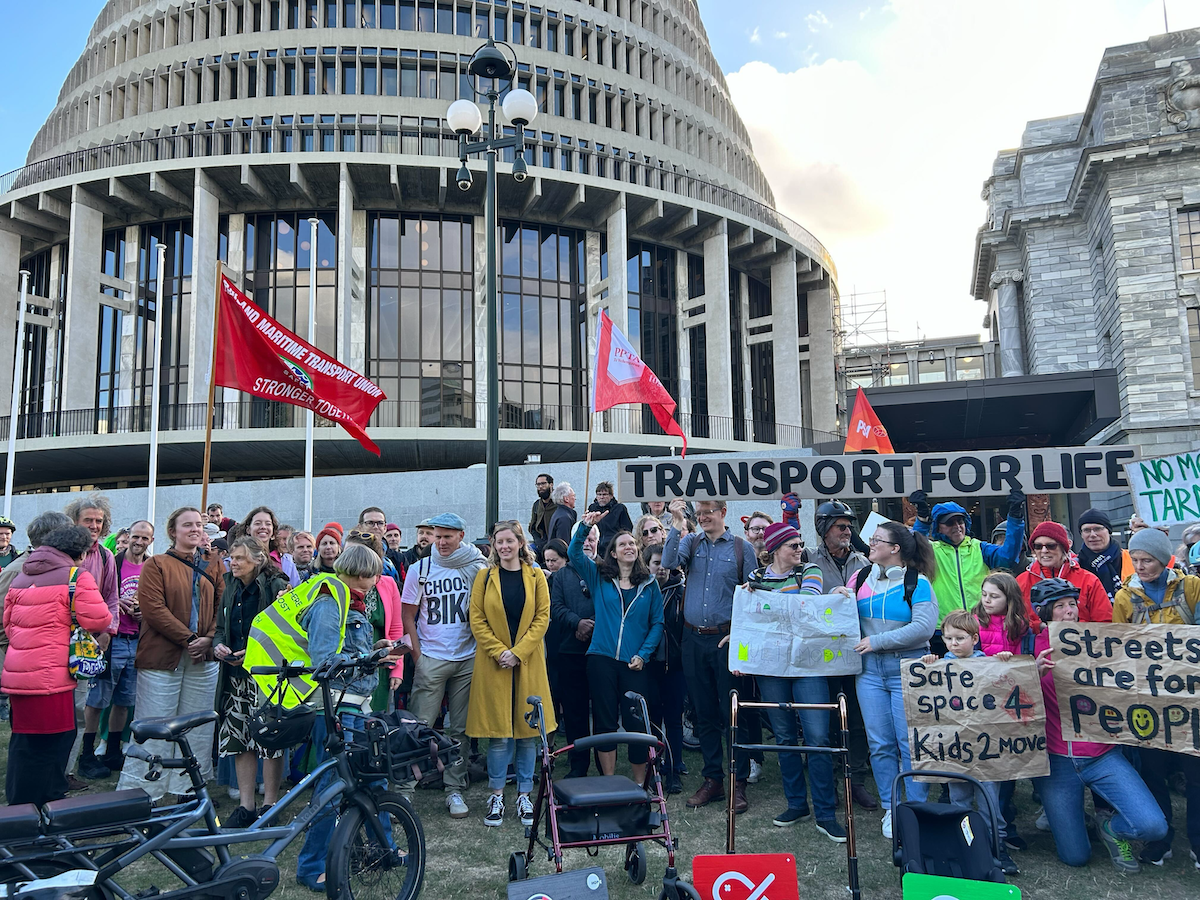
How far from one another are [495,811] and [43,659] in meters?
3.24

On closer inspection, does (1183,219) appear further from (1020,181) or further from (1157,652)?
(1157,652)

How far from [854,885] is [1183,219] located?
36865 mm

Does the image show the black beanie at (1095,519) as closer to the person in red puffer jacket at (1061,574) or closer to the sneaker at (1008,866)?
the person in red puffer jacket at (1061,574)

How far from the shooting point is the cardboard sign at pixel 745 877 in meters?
4.16

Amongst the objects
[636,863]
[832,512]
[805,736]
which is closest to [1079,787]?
[805,736]

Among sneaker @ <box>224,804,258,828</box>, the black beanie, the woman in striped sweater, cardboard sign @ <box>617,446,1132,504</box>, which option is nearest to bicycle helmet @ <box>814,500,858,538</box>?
the woman in striped sweater

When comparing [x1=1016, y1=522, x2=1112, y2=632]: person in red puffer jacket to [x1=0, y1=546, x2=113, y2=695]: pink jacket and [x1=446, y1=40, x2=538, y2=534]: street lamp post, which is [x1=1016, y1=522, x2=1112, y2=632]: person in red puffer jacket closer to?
[x1=446, y1=40, x2=538, y2=534]: street lamp post

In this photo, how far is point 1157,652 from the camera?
17.5 feet

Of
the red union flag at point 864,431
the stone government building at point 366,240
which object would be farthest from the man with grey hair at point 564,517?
the stone government building at point 366,240

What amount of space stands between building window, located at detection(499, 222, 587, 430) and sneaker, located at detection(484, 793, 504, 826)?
2686cm

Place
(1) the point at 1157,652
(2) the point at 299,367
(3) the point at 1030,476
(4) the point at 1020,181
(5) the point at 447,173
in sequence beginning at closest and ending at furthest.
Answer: (1) the point at 1157,652, (3) the point at 1030,476, (2) the point at 299,367, (5) the point at 447,173, (4) the point at 1020,181

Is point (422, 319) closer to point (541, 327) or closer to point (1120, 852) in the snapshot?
point (541, 327)

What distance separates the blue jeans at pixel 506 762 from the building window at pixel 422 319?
26.0m

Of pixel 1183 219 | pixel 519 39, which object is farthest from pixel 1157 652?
pixel 519 39
